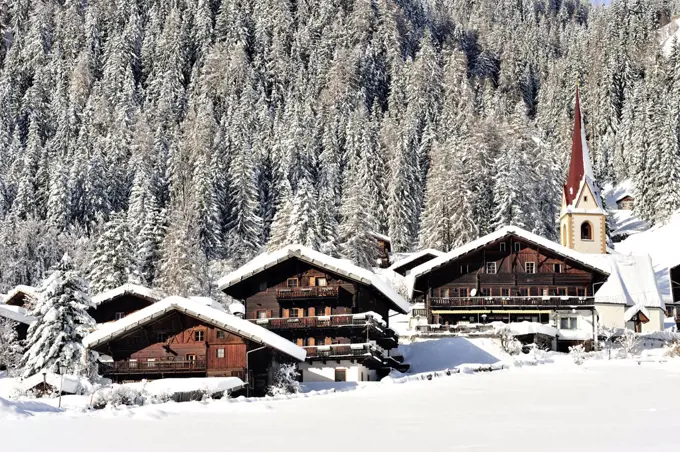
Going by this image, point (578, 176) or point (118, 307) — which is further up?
point (578, 176)

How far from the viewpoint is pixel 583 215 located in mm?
76500

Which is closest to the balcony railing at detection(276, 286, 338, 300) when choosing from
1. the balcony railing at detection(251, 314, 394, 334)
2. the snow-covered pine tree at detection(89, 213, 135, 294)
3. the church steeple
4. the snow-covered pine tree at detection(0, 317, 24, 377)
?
the balcony railing at detection(251, 314, 394, 334)

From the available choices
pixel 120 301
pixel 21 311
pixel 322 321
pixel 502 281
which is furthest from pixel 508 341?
pixel 21 311

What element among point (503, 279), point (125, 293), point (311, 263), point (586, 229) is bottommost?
point (125, 293)

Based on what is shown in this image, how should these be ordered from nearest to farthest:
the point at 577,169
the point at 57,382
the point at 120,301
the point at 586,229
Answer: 1. the point at 57,382
2. the point at 120,301
3. the point at 586,229
4. the point at 577,169

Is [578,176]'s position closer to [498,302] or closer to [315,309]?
[498,302]

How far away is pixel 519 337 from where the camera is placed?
52906 millimetres

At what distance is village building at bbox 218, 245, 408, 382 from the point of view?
45.8m

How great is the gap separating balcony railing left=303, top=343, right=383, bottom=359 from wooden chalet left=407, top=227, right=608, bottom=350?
1325 centimetres

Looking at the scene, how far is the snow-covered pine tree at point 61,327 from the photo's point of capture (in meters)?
44.9

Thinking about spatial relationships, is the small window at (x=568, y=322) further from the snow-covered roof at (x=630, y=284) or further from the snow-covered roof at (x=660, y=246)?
the snow-covered roof at (x=660, y=246)

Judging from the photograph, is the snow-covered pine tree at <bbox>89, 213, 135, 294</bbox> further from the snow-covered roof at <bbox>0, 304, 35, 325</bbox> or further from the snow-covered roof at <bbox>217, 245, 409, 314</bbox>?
the snow-covered roof at <bbox>217, 245, 409, 314</bbox>

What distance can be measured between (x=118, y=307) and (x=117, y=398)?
29.3 meters

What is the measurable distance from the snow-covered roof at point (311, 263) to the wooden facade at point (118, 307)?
367 inches
